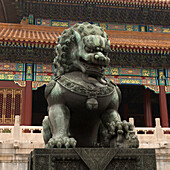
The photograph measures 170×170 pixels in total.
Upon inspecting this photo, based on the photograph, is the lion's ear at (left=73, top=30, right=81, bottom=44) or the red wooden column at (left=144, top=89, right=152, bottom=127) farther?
the red wooden column at (left=144, top=89, right=152, bottom=127)

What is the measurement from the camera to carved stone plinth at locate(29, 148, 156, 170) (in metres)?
3.36

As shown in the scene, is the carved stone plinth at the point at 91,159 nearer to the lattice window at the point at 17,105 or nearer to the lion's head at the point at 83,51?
the lion's head at the point at 83,51

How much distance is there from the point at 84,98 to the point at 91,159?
660mm

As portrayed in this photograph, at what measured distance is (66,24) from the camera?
17.4m

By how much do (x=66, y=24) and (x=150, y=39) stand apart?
429 centimetres

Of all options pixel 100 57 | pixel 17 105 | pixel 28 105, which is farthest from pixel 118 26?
pixel 100 57

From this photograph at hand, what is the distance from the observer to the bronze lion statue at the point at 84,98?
144 inches

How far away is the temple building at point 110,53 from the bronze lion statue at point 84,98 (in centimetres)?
928

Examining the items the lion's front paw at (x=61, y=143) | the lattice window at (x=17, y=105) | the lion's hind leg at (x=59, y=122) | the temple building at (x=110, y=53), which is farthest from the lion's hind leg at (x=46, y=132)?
the lattice window at (x=17, y=105)

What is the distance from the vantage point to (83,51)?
380cm

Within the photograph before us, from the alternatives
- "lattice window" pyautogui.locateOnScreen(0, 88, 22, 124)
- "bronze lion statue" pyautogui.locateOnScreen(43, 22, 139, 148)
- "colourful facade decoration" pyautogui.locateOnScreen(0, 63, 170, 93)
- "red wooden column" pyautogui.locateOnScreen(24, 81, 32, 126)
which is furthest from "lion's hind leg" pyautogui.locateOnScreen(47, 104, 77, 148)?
"colourful facade decoration" pyautogui.locateOnScreen(0, 63, 170, 93)

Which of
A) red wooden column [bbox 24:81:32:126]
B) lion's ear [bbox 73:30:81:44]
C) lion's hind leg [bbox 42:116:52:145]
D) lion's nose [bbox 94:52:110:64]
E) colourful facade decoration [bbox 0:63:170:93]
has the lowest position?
lion's hind leg [bbox 42:116:52:145]

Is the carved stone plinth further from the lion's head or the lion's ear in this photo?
the lion's ear

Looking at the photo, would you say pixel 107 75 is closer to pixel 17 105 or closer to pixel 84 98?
pixel 17 105
